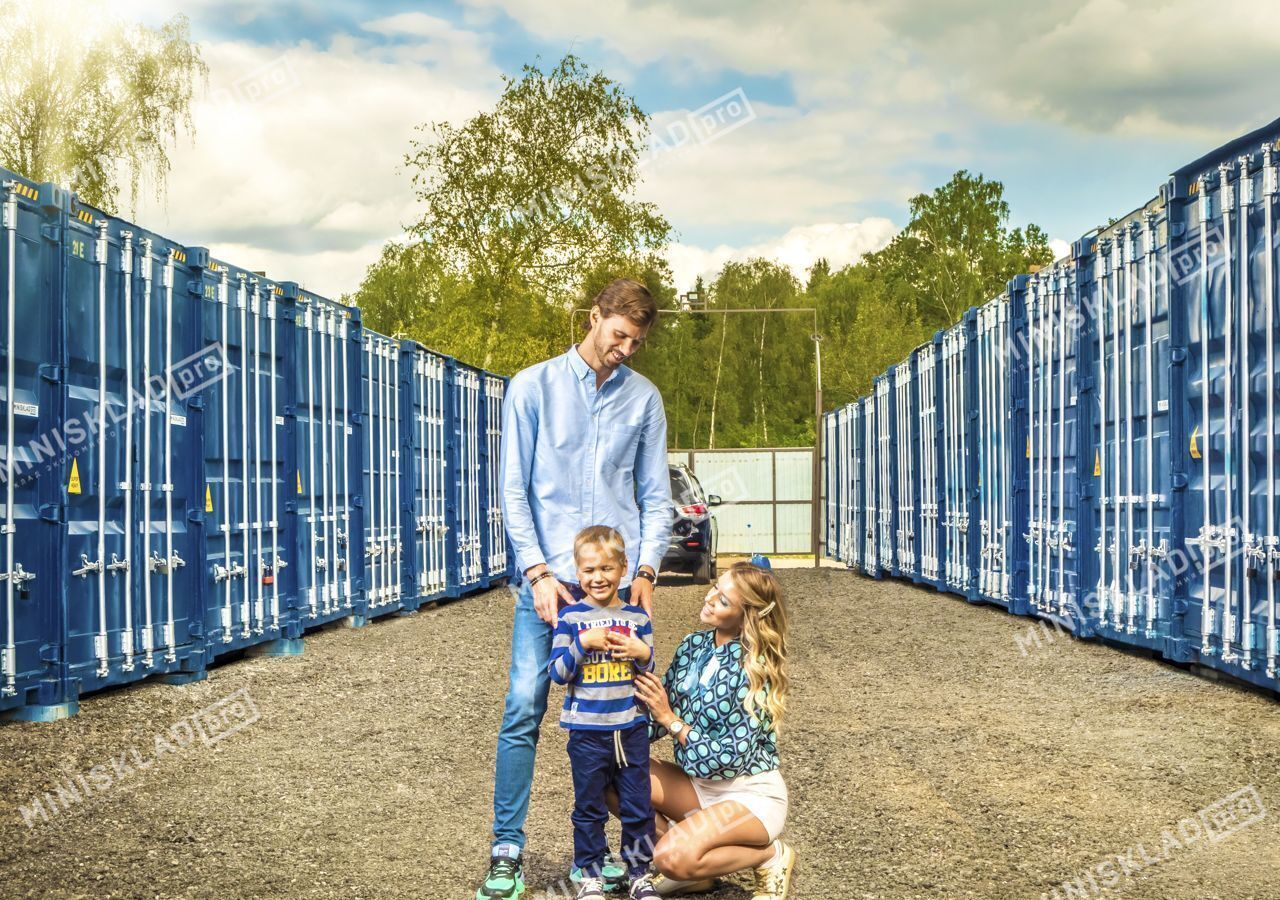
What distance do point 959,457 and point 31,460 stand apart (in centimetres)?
1044

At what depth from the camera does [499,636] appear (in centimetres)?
1259

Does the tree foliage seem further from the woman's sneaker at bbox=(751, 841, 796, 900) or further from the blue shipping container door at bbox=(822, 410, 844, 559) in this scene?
the woman's sneaker at bbox=(751, 841, 796, 900)

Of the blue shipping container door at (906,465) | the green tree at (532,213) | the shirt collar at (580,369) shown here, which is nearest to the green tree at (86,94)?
the green tree at (532,213)

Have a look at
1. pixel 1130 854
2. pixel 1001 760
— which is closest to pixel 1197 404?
pixel 1001 760

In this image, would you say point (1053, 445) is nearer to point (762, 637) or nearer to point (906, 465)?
point (906, 465)

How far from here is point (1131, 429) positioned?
9.95 metres

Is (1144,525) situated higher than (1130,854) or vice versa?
(1144,525)

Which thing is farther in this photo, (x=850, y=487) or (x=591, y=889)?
(x=850, y=487)

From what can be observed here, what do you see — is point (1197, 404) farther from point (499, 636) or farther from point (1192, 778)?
point (499, 636)

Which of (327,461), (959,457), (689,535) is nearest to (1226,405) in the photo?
(959,457)

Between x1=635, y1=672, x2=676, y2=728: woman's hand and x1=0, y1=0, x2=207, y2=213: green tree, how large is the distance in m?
27.8

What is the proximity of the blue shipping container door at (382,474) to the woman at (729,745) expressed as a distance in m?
9.25

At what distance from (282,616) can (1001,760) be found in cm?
634

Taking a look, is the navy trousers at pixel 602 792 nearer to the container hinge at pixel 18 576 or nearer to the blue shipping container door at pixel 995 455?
the container hinge at pixel 18 576
